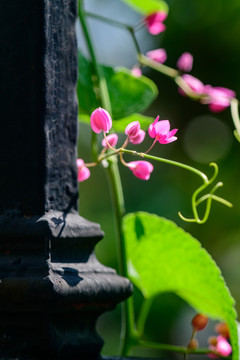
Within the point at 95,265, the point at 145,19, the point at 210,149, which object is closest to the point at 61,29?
the point at 95,265

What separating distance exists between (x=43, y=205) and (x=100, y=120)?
0.25ft

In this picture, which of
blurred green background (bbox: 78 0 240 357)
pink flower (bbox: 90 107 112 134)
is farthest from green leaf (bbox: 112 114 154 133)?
blurred green background (bbox: 78 0 240 357)

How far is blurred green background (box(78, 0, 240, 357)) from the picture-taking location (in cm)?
373

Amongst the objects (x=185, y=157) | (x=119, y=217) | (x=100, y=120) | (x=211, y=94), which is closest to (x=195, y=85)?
(x=211, y=94)

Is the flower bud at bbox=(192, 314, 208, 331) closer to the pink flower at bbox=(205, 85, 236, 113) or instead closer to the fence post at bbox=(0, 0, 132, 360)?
the fence post at bbox=(0, 0, 132, 360)

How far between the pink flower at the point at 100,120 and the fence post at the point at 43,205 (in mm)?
33

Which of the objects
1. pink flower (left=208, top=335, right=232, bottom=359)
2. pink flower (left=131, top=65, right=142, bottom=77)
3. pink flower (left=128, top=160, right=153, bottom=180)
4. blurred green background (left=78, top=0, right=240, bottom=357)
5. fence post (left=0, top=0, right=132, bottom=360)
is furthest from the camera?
blurred green background (left=78, top=0, right=240, bottom=357)

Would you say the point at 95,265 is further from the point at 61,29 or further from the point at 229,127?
the point at 229,127

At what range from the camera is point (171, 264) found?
0.66m

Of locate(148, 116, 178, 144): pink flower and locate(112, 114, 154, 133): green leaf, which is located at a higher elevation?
locate(148, 116, 178, 144): pink flower

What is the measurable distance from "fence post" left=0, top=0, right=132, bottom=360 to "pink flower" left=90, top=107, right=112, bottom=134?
1.3 inches

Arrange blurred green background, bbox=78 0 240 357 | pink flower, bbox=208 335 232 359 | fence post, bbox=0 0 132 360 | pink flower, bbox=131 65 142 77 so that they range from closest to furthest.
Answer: fence post, bbox=0 0 132 360, pink flower, bbox=208 335 232 359, pink flower, bbox=131 65 142 77, blurred green background, bbox=78 0 240 357

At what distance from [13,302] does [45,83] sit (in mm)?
163

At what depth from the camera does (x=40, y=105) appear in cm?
49
